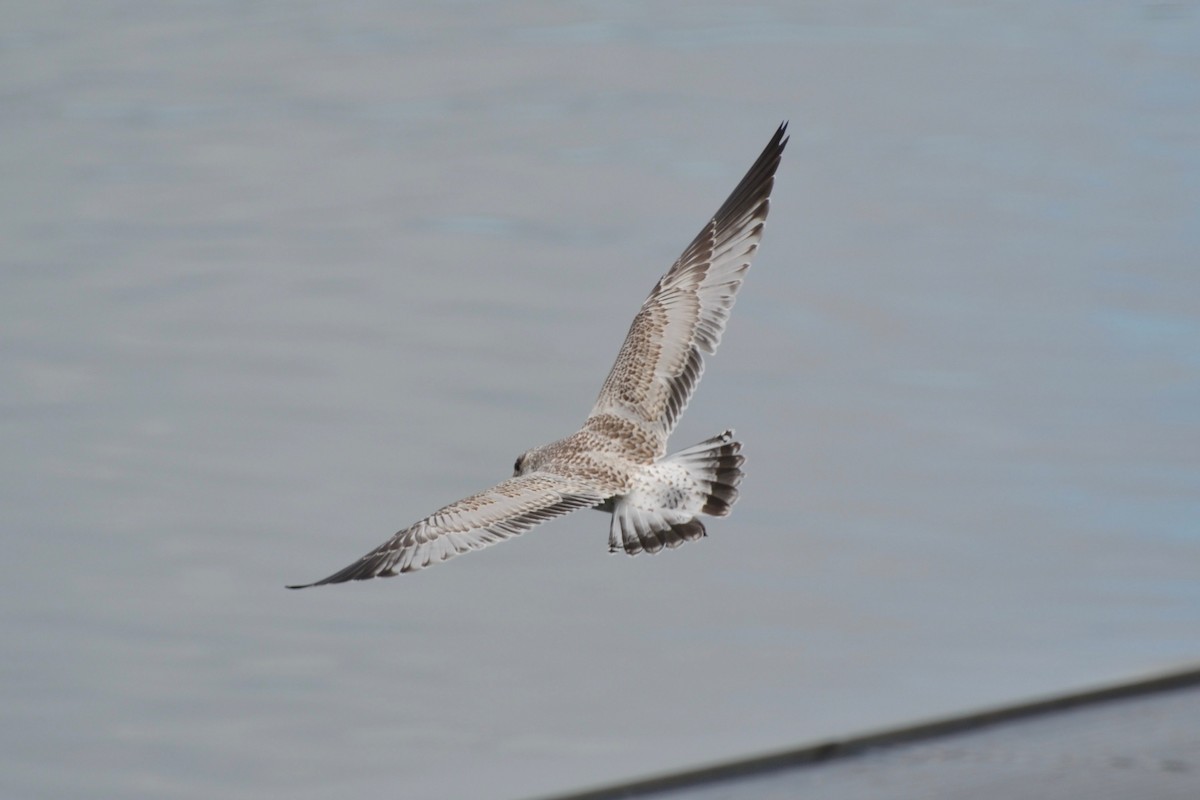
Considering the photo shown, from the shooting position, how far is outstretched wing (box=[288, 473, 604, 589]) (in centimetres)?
532

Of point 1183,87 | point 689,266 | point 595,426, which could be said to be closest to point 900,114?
point 1183,87

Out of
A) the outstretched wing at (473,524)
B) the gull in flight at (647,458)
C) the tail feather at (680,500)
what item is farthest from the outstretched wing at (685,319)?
the outstretched wing at (473,524)

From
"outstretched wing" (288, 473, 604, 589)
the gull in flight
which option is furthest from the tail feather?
"outstretched wing" (288, 473, 604, 589)

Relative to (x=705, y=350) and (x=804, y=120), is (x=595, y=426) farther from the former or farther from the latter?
(x=804, y=120)

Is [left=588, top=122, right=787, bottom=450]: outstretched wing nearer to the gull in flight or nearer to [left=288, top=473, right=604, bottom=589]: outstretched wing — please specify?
the gull in flight

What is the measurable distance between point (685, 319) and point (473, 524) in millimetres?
1667

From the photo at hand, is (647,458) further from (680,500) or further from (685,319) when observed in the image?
(685,319)

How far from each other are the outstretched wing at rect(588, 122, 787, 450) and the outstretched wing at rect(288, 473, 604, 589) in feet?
2.41

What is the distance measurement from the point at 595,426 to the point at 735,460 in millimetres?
695

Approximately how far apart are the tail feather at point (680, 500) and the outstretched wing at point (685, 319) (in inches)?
16.7

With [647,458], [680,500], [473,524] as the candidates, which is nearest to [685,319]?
[647,458]

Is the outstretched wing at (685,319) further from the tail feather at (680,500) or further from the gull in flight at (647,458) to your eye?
the tail feather at (680,500)

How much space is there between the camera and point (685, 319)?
6.84 m

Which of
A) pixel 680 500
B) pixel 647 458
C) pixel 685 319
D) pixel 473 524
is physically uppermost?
pixel 685 319
